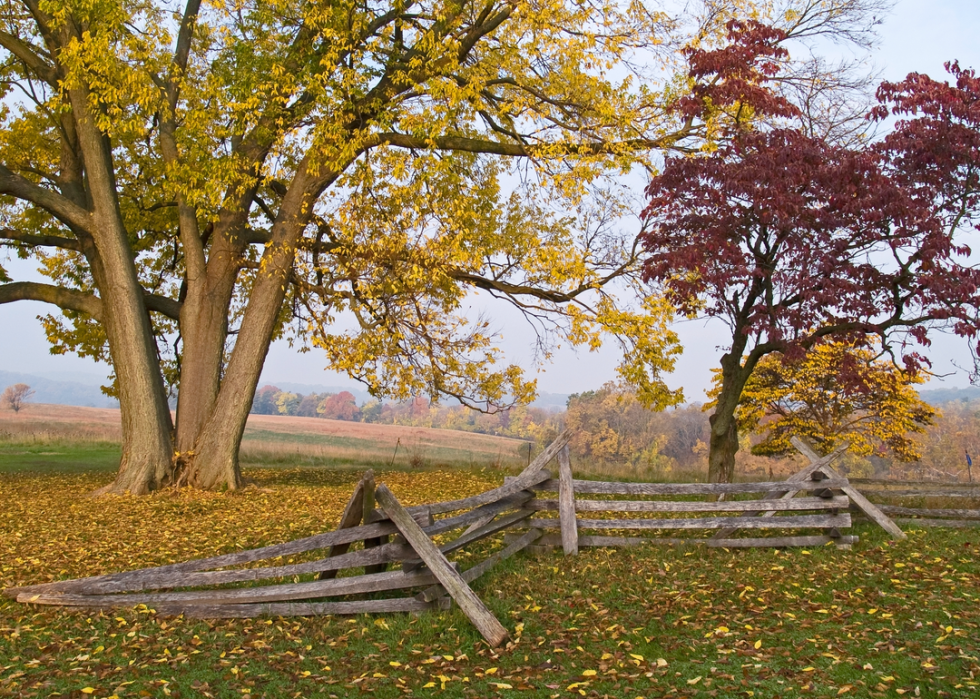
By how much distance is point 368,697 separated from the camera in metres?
5.43

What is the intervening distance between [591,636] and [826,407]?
1799cm

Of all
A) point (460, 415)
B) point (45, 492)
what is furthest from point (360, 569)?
point (460, 415)

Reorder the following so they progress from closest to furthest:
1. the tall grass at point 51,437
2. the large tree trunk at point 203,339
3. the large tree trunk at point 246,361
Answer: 1. the large tree trunk at point 246,361
2. the large tree trunk at point 203,339
3. the tall grass at point 51,437

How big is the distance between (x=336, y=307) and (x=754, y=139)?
8.54 meters

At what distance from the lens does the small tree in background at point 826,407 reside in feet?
69.0

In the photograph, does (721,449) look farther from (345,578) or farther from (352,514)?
(345,578)

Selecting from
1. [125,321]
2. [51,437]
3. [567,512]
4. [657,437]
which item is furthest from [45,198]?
[657,437]

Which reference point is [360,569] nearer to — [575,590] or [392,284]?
[575,590]

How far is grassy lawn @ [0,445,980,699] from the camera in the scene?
556cm

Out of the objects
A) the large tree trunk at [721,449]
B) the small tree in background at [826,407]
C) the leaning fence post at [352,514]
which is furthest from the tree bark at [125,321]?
the small tree in background at [826,407]

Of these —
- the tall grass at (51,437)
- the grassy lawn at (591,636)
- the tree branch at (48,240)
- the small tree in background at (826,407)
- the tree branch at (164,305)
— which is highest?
the tree branch at (48,240)

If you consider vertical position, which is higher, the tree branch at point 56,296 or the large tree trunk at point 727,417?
the tree branch at point 56,296

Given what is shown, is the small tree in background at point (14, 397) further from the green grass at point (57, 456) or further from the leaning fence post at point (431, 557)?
the leaning fence post at point (431, 557)

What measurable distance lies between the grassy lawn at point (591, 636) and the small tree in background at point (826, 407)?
11.8 metres
